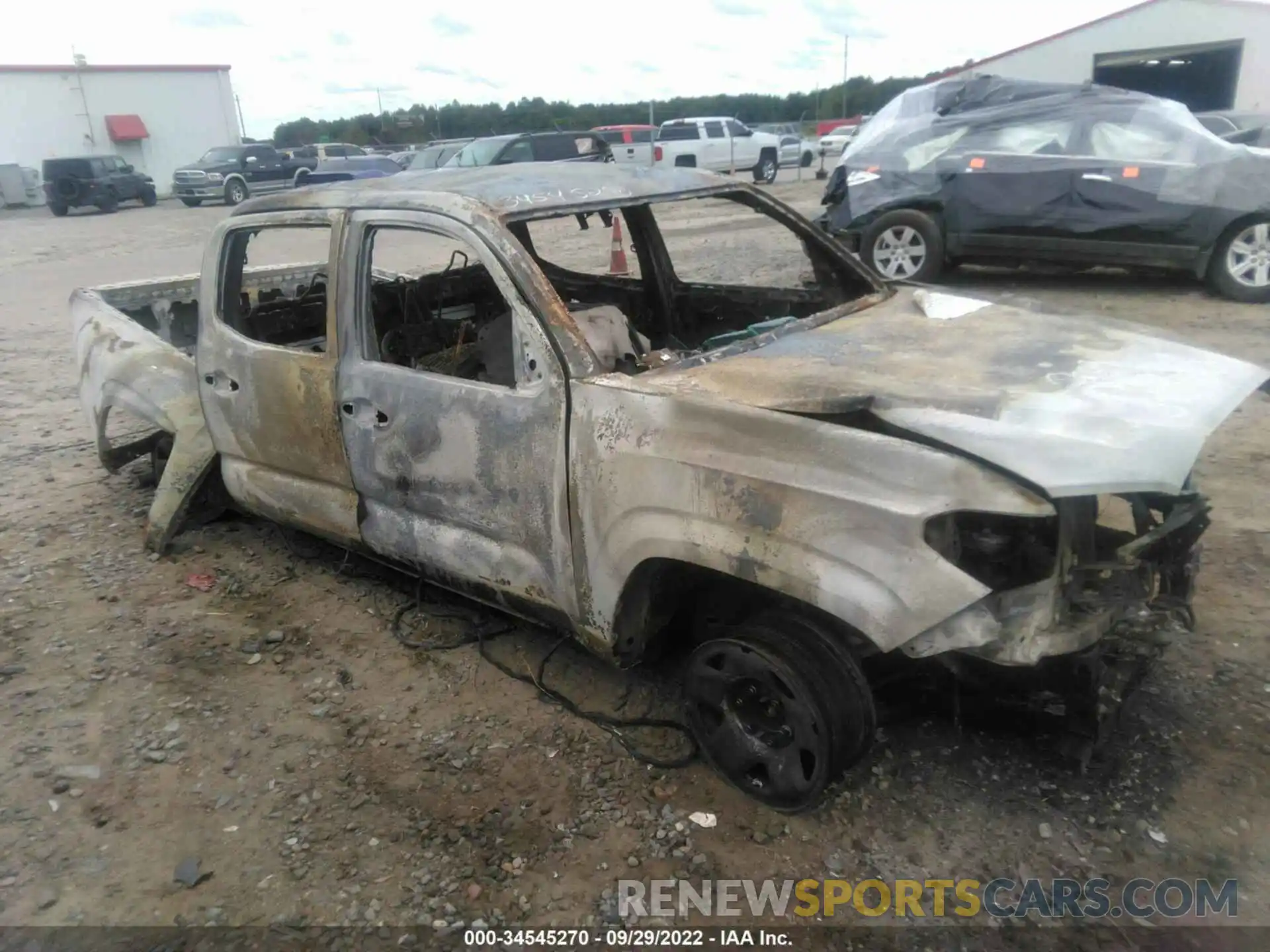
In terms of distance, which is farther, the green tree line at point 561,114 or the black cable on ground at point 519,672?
the green tree line at point 561,114

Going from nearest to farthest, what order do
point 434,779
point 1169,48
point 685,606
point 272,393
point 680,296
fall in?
point 434,779 < point 685,606 < point 272,393 < point 680,296 < point 1169,48

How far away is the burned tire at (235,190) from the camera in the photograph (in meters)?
23.2

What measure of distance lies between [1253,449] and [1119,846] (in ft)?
10.7

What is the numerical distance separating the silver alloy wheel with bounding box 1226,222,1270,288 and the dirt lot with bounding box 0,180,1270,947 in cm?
451

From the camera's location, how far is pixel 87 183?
23203mm

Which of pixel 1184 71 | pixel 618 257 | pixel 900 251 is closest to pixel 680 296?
pixel 618 257

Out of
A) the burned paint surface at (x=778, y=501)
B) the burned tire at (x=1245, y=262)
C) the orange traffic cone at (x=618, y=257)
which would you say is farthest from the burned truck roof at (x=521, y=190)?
the burned tire at (x=1245, y=262)

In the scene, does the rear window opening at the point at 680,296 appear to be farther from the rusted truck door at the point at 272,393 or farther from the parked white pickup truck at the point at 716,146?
the parked white pickup truck at the point at 716,146

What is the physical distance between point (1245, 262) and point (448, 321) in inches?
271

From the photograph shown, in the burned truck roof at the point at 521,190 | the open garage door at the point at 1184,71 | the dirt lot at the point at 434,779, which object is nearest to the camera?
the dirt lot at the point at 434,779

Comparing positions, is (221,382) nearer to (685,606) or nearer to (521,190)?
(521,190)

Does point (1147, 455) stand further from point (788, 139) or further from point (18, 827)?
point (788, 139)

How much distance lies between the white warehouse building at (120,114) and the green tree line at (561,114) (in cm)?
707

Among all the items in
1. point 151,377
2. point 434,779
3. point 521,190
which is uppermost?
point 521,190
